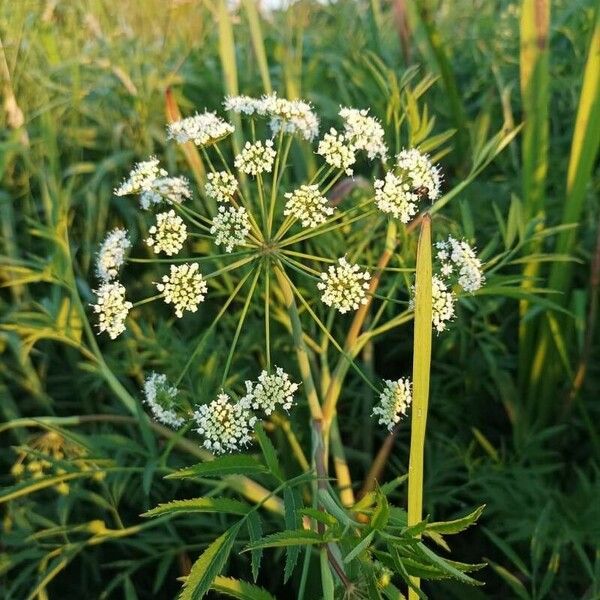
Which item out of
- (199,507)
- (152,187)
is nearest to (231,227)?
(152,187)

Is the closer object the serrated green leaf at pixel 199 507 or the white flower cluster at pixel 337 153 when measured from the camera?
the serrated green leaf at pixel 199 507

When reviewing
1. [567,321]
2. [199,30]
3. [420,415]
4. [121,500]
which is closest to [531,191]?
[567,321]

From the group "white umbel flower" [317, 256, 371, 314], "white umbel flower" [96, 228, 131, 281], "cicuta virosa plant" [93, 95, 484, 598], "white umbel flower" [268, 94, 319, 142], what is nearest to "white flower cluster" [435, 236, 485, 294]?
"cicuta virosa plant" [93, 95, 484, 598]

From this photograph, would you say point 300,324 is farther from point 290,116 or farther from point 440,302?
point 290,116

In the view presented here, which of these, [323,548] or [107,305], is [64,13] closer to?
[107,305]

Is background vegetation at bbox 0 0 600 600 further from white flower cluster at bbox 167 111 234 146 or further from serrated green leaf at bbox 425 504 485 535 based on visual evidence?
serrated green leaf at bbox 425 504 485 535

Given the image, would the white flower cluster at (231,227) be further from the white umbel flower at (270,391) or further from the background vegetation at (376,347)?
the background vegetation at (376,347)

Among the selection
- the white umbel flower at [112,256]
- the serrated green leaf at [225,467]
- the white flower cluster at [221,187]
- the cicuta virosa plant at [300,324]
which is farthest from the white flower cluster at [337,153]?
the serrated green leaf at [225,467]
